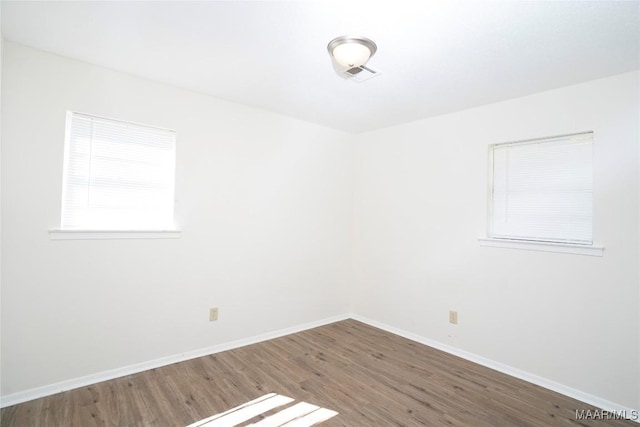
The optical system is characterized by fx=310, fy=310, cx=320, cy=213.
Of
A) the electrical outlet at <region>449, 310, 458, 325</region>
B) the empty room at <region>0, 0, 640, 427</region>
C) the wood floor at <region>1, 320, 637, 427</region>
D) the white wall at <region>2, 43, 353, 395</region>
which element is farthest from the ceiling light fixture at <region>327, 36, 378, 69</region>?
the electrical outlet at <region>449, 310, 458, 325</region>

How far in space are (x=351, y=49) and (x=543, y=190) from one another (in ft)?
6.76

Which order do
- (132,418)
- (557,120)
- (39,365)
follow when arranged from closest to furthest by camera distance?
(132,418) < (39,365) < (557,120)

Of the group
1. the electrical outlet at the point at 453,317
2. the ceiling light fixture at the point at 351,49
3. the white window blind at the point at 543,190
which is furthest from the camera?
the electrical outlet at the point at 453,317

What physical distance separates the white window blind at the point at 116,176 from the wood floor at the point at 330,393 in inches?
48.7

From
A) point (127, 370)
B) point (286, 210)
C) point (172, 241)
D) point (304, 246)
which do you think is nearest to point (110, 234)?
point (172, 241)

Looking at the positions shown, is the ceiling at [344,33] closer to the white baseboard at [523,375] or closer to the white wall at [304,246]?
the white wall at [304,246]

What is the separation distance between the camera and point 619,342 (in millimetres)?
2221

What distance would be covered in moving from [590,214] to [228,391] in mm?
3089

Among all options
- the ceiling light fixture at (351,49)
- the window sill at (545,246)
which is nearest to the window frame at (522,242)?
the window sill at (545,246)

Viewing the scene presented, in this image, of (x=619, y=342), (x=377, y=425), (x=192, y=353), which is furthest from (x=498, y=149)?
(x=192, y=353)

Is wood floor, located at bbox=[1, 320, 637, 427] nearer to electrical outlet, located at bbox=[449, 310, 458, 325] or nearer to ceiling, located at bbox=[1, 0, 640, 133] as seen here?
electrical outlet, located at bbox=[449, 310, 458, 325]

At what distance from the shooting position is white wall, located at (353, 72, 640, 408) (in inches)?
88.0

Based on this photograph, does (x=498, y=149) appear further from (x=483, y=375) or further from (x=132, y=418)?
(x=132, y=418)

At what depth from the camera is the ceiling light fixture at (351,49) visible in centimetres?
181
